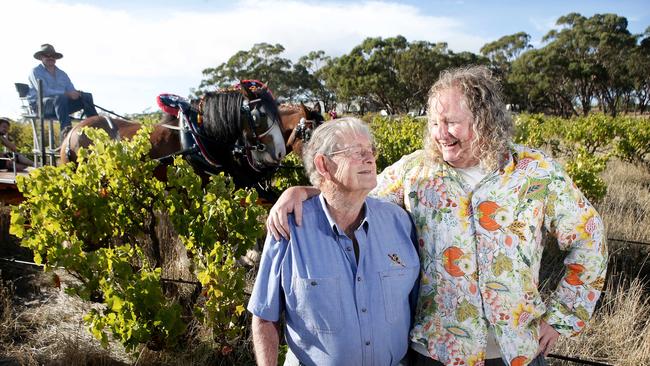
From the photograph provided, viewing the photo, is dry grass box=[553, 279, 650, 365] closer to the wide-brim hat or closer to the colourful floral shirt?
the colourful floral shirt

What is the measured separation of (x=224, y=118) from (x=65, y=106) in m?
3.85

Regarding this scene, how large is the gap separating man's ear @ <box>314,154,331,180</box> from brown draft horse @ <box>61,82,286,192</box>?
9.78 feet

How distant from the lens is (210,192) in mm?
2668

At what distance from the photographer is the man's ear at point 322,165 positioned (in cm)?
181

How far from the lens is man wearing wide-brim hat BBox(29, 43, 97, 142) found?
7.12 metres

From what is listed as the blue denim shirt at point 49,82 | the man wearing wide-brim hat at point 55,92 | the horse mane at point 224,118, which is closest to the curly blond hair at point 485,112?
the horse mane at point 224,118

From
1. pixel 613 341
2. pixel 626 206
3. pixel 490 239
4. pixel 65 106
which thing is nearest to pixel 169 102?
pixel 65 106

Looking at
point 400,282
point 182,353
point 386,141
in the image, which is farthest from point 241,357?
point 386,141

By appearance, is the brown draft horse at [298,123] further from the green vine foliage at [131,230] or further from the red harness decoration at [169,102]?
the green vine foliage at [131,230]

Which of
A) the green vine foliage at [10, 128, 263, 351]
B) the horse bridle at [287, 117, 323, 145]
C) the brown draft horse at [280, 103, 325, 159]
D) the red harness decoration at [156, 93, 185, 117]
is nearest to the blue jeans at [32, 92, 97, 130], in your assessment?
the red harness decoration at [156, 93, 185, 117]

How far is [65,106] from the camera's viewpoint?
7199 millimetres

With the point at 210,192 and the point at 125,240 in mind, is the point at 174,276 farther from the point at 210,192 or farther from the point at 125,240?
the point at 210,192

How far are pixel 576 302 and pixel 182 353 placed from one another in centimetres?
225

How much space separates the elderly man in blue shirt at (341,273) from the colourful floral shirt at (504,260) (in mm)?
119
